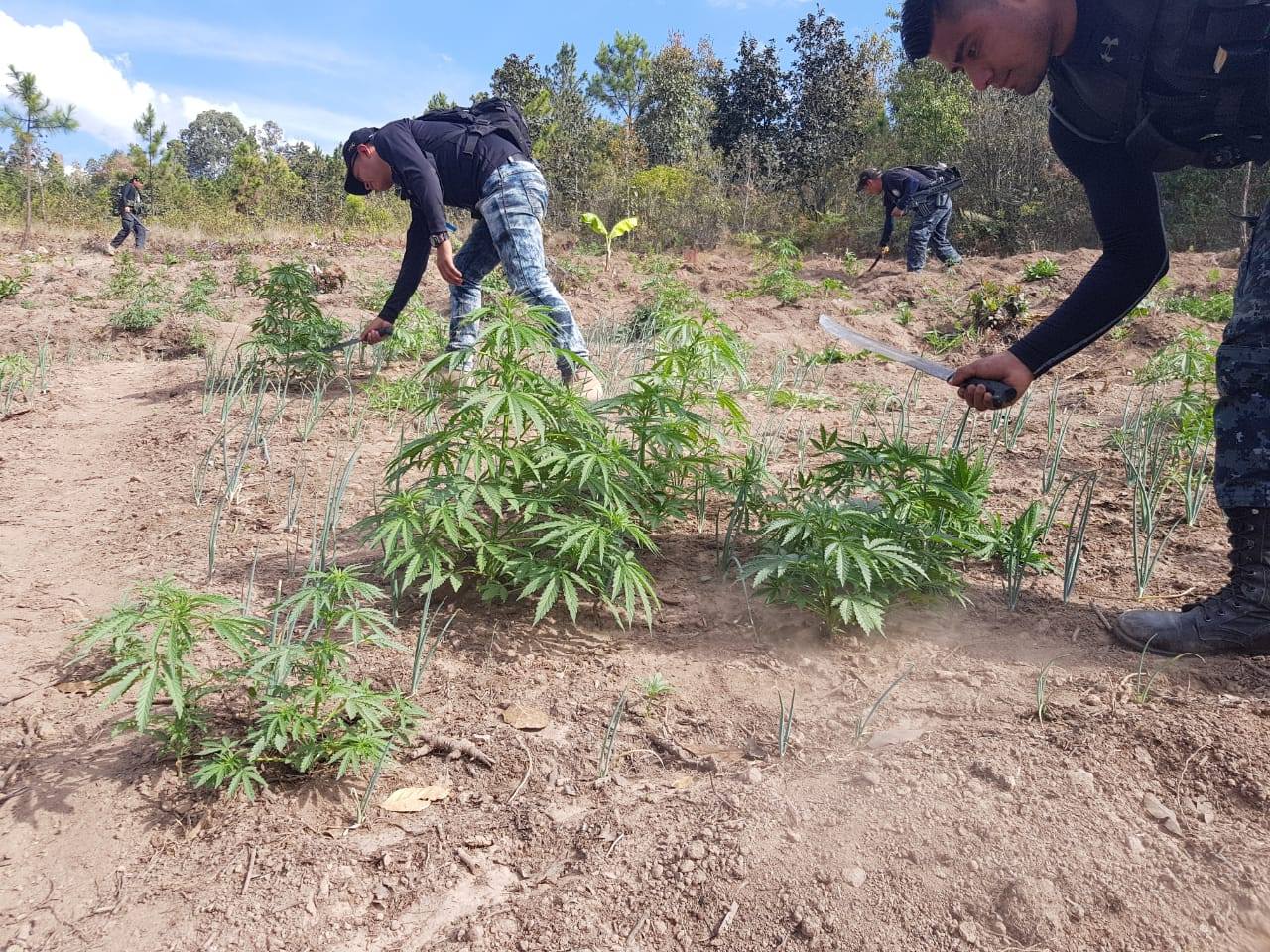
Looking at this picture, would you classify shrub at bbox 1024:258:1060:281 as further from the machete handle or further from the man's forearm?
the machete handle

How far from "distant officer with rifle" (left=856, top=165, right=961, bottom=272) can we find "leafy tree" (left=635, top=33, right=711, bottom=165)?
1776 centimetres

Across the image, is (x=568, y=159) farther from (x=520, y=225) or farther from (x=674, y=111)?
(x=520, y=225)

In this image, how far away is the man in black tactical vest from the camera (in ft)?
5.95

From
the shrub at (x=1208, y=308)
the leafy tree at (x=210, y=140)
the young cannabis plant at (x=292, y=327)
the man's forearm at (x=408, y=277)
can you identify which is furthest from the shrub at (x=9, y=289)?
the leafy tree at (x=210, y=140)

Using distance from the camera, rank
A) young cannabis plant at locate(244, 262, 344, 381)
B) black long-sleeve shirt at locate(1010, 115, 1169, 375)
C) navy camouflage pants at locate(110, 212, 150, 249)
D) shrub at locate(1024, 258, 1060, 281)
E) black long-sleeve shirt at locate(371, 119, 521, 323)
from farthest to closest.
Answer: navy camouflage pants at locate(110, 212, 150, 249) < shrub at locate(1024, 258, 1060, 281) < young cannabis plant at locate(244, 262, 344, 381) < black long-sleeve shirt at locate(371, 119, 521, 323) < black long-sleeve shirt at locate(1010, 115, 1169, 375)

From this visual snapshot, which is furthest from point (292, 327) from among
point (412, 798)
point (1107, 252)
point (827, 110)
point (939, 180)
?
point (827, 110)

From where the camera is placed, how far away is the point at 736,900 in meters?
1.39

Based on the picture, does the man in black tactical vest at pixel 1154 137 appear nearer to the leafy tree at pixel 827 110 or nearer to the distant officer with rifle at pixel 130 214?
the distant officer with rifle at pixel 130 214

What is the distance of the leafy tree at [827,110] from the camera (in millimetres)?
20562

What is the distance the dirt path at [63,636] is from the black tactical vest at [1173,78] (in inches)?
102

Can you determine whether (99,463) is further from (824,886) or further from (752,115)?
(752,115)

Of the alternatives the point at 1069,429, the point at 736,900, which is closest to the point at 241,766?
the point at 736,900

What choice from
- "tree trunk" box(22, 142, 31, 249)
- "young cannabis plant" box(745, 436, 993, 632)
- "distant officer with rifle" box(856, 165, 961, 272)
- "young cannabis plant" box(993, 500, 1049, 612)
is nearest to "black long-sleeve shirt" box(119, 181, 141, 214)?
"tree trunk" box(22, 142, 31, 249)

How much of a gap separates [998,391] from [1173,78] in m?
0.77
